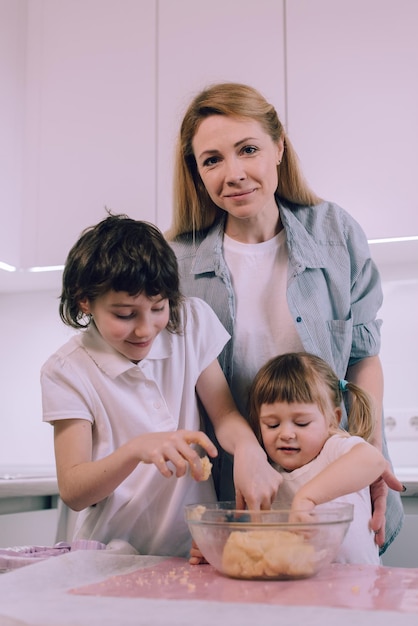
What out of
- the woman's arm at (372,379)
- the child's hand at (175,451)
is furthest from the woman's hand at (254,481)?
the woman's arm at (372,379)

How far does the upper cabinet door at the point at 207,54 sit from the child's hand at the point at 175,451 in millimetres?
1489

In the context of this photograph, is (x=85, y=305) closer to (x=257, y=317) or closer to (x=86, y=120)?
(x=257, y=317)

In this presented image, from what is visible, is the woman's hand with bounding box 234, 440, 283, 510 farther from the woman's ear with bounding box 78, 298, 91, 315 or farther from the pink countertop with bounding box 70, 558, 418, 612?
the woman's ear with bounding box 78, 298, 91, 315

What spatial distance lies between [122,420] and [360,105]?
139 cm

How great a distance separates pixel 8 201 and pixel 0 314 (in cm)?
55

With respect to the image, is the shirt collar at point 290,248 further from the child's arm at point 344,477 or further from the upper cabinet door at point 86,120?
the upper cabinet door at point 86,120

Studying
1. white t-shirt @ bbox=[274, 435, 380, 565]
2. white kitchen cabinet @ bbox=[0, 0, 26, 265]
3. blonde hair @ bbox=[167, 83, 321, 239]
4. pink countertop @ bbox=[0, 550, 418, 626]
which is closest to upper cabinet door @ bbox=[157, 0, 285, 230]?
white kitchen cabinet @ bbox=[0, 0, 26, 265]

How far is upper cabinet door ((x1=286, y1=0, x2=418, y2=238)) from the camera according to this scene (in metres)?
2.07

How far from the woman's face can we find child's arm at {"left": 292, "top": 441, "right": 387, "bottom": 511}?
44 centimetres

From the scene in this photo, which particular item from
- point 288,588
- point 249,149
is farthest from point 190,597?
point 249,149

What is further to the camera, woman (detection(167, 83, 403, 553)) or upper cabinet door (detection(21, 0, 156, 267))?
upper cabinet door (detection(21, 0, 156, 267))

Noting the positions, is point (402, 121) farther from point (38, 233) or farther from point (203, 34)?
point (38, 233)

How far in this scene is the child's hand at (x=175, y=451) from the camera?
816 millimetres

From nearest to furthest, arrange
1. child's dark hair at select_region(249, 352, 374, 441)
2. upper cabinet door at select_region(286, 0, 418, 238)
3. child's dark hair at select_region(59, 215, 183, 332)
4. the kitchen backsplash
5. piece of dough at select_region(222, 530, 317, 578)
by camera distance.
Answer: piece of dough at select_region(222, 530, 317, 578) → child's dark hair at select_region(59, 215, 183, 332) → child's dark hair at select_region(249, 352, 374, 441) → upper cabinet door at select_region(286, 0, 418, 238) → the kitchen backsplash
